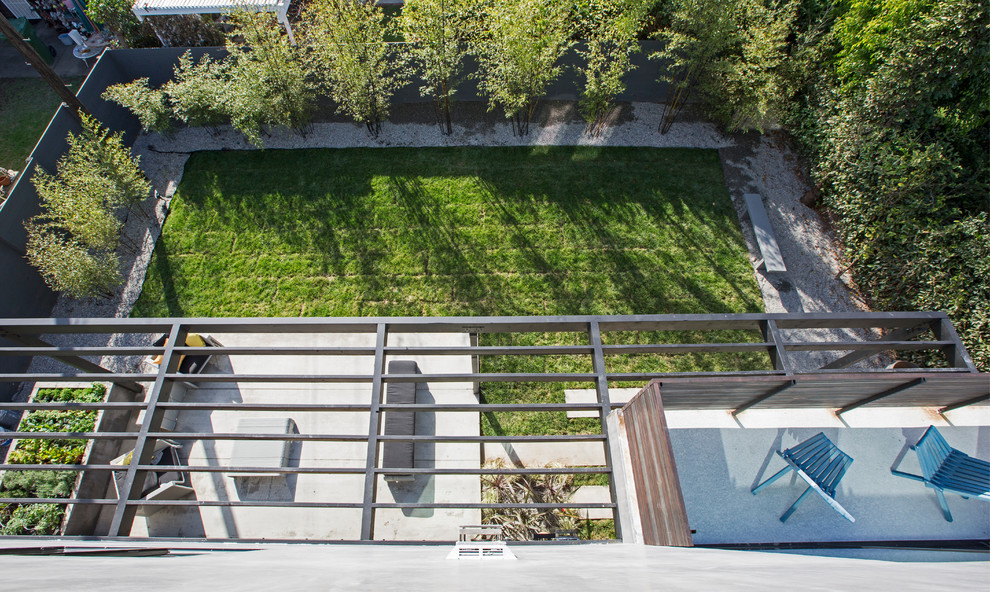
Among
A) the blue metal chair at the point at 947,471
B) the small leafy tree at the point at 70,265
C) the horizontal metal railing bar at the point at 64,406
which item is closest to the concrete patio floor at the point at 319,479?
the horizontal metal railing bar at the point at 64,406

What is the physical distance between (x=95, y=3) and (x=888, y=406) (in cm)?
2049

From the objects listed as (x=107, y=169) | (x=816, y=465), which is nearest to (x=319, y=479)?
(x=816, y=465)

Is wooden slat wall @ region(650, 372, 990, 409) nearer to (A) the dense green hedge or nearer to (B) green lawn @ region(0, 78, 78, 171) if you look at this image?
(A) the dense green hedge

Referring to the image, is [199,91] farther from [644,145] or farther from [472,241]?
[644,145]

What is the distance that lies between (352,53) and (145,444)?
9764mm

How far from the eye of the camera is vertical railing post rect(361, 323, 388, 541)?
5141 millimetres

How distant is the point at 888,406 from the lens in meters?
6.25

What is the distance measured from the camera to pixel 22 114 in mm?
13508

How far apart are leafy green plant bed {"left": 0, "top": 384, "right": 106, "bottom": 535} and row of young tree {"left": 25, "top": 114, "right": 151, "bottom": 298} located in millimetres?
2288

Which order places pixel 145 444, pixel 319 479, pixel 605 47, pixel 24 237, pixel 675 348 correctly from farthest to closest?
pixel 605 47, pixel 24 237, pixel 319 479, pixel 675 348, pixel 145 444

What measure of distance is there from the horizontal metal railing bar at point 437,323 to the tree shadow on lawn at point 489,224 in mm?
4473

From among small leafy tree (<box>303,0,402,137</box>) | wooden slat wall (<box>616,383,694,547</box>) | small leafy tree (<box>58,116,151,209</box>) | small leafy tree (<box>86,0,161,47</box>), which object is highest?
small leafy tree (<box>86,0,161,47</box>)

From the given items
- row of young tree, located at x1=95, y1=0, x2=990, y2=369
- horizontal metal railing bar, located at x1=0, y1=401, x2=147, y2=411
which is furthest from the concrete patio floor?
row of young tree, located at x1=95, y1=0, x2=990, y2=369

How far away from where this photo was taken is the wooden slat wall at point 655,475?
12.3 ft
